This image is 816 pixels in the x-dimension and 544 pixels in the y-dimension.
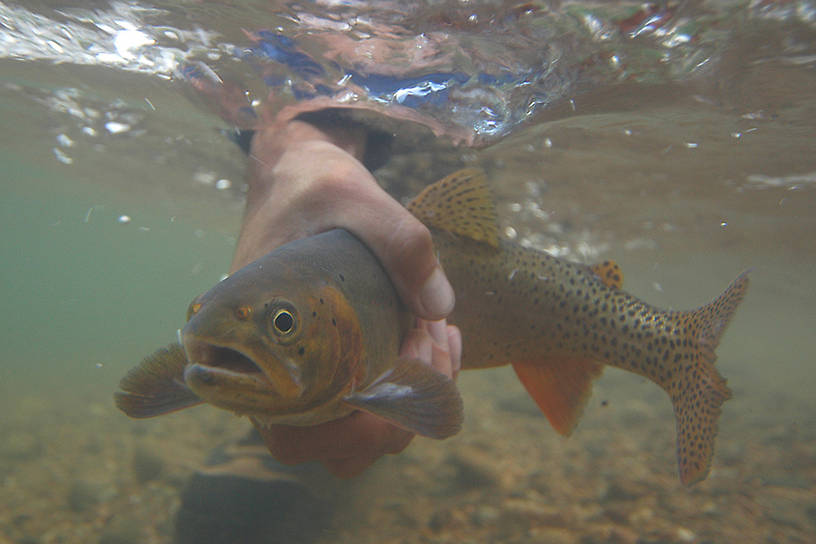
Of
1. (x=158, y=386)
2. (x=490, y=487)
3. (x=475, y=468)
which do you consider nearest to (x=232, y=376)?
(x=158, y=386)

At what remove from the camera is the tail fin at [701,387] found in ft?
10.5

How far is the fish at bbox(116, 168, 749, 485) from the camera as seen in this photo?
175cm

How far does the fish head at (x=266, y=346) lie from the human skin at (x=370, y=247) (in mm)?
A: 689

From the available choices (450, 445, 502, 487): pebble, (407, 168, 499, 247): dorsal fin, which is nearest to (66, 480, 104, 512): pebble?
(450, 445, 502, 487): pebble

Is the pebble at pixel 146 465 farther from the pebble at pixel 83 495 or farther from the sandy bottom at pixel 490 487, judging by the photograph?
the pebble at pixel 83 495

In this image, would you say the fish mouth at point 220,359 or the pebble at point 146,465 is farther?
the pebble at point 146,465

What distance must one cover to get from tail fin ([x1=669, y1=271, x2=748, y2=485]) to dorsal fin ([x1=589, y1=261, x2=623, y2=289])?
62cm

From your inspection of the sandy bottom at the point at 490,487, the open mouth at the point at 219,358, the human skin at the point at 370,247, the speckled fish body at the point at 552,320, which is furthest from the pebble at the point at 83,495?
the open mouth at the point at 219,358

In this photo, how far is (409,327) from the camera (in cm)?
295

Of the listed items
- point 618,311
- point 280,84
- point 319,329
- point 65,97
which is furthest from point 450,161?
point 65,97

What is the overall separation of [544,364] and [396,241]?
2180 millimetres

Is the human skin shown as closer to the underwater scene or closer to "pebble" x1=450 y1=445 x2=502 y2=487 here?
the underwater scene

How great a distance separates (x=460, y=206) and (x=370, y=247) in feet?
3.95

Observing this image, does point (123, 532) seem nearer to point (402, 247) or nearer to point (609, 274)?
point (402, 247)
